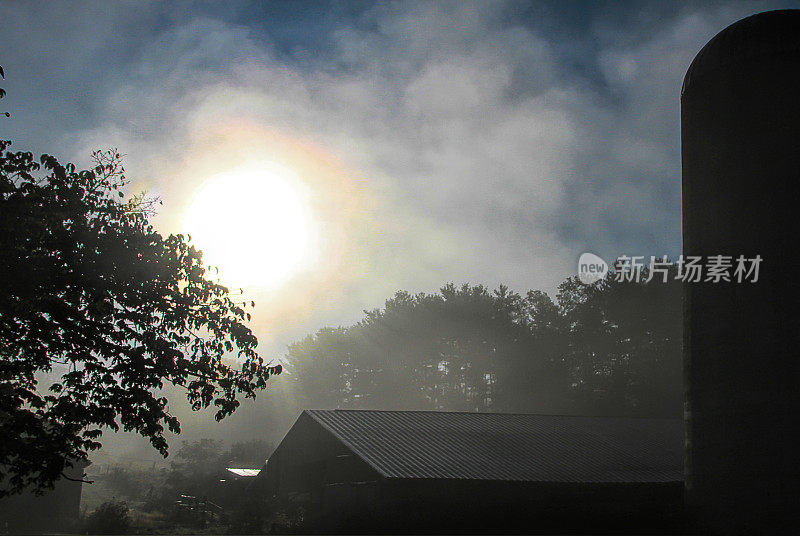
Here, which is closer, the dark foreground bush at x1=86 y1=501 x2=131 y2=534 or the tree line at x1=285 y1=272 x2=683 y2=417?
the dark foreground bush at x1=86 y1=501 x2=131 y2=534

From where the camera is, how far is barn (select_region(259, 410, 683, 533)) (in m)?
23.9

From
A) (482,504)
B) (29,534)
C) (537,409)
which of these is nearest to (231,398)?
(482,504)

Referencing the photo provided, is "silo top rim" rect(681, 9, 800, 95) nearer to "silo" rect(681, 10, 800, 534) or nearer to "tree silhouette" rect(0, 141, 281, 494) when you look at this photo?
"silo" rect(681, 10, 800, 534)

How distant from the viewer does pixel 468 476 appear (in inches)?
974

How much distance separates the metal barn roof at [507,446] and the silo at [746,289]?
222 inches

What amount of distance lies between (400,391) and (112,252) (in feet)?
216

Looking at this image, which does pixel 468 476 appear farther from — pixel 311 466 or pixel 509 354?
pixel 509 354

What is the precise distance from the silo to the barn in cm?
443

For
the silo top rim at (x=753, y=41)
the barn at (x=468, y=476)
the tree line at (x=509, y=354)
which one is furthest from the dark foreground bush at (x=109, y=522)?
the tree line at (x=509, y=354)

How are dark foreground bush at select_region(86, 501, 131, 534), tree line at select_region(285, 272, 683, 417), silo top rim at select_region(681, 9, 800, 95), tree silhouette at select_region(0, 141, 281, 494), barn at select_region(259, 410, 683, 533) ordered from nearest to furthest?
tree silhouette at select_region(0, 141, 281, 494) < silo top rim at select_region(681, 9, 800, 95) < barn at select_region(259, 410, 683, 533) < dark foreground bush at select_region(86, 501, 131, 534) < tree line at select_region(285, 272, 683, 417)

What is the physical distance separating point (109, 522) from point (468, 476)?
50.8 feet

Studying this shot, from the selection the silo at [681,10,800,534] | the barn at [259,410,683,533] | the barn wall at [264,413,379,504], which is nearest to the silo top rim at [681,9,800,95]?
the silo at [681,10,800,534]

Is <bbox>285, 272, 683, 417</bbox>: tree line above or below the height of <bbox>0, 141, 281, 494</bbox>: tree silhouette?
above

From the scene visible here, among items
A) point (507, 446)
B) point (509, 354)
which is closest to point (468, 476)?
point (507, 446)
